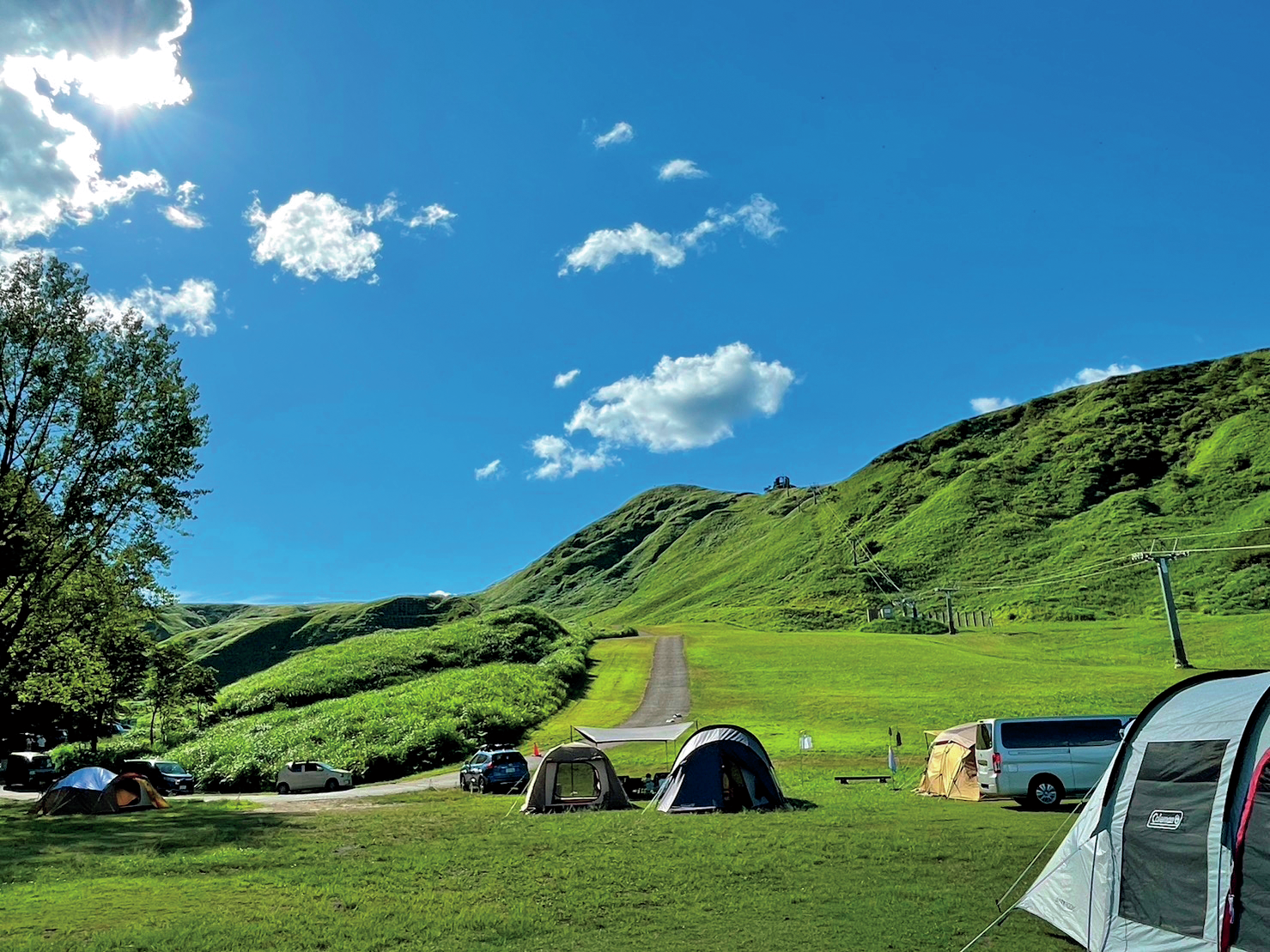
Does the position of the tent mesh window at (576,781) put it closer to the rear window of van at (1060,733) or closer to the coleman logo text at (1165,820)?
the rear window of van at (1060,733)

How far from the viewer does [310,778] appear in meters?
39.8

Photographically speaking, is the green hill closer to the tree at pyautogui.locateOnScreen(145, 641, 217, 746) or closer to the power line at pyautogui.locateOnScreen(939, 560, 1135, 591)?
the power line at pyautogui.locateOnScreen(939, 560, 1135, 591)

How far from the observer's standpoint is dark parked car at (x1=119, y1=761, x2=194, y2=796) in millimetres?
39156

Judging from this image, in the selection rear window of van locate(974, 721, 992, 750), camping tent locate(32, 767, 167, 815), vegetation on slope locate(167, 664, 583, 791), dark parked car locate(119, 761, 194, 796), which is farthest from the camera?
vegetation on slope locate(167, 664, 583, 791)

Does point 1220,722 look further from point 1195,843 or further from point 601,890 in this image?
point 601,890

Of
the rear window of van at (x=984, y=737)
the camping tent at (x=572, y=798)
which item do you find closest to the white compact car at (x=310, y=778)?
the camping tent at (x=572, y=798)

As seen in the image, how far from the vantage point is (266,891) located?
13328 millimetres

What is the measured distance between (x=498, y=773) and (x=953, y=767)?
17197 millimetres

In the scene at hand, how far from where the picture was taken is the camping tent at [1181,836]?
7750 mm

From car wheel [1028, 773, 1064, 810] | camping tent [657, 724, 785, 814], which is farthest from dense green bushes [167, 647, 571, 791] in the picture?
car wheel [1028, 773, 1064, 810]

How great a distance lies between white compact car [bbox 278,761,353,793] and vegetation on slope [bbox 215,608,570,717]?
22358 mm

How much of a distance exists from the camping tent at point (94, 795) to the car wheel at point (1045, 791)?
2761 centimetres

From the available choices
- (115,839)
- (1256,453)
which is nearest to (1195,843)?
(115,839)

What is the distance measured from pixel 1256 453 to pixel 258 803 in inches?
5904
